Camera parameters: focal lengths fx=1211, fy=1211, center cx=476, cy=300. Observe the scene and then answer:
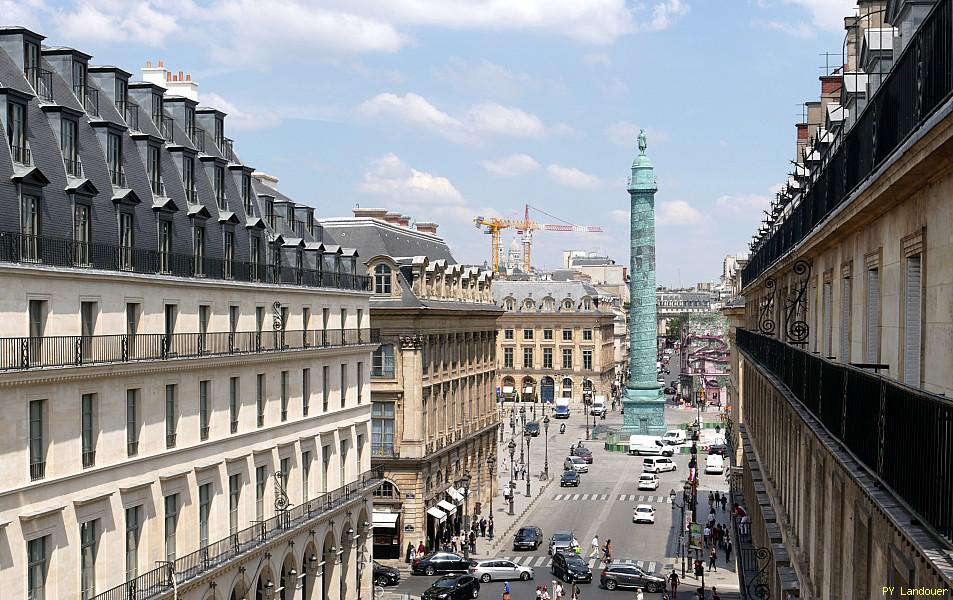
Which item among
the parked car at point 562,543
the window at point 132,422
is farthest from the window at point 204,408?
the parked car at point 562,543

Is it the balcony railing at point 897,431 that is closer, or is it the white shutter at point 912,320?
the balcony railing at point 897,431

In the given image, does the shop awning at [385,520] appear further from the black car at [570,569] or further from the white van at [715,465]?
the white van at [715,465]

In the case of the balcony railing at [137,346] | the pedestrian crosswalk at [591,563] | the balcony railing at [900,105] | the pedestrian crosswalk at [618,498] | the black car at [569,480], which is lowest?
the pedestrian crosswalk at [618,498]

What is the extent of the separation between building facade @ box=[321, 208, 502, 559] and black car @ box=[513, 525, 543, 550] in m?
4.39

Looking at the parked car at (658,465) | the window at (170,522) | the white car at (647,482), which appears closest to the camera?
the window at (170,522)

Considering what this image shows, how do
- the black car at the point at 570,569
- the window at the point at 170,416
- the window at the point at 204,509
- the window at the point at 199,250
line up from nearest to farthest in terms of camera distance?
the window at the point at 170,416, the window at the point at 204,509, the window at the point at 199,250, the black car at the point at 570,569

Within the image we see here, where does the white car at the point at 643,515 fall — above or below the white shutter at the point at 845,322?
below

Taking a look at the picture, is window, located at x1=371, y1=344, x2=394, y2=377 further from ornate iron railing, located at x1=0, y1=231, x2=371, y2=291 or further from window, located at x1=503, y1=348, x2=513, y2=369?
window, located at x1=503, y1=348, x2=513, y2=369

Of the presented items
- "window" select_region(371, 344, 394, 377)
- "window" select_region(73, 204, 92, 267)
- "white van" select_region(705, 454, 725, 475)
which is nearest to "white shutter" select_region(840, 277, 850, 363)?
"window" select_region(73, 204, 92, 267)

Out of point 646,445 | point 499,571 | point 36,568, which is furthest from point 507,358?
point 36,568

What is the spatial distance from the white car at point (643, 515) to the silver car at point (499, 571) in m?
19.6

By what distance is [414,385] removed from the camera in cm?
6875

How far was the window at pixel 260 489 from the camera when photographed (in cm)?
4403

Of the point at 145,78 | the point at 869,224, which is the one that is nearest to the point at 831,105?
the point at 869,224
